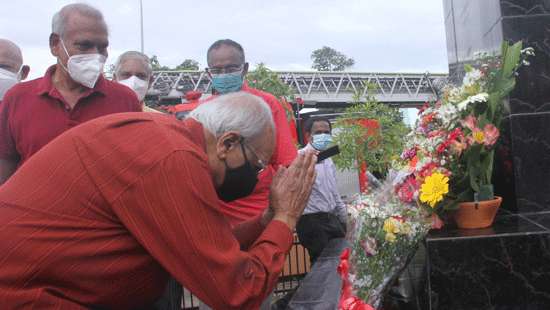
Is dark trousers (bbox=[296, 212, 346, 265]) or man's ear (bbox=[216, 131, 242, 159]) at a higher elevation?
man's ear (bbox=[216, 131, 242, 159])

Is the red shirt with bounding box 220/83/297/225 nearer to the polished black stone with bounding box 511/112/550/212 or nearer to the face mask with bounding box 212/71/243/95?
the face mask with bounding box 212/71/243/95

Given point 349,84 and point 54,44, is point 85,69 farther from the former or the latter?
point 349,84

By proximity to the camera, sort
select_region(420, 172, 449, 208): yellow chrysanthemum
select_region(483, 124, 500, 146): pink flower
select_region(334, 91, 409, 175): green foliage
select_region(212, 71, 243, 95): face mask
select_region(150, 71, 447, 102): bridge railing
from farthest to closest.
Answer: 1. select_region(150, 71, 447, 102): bridge railing
2. select_region(334, 91, 409, 175): green foliage
3. select_region(212, 71, 243, 95): face mask
4. select_region(483, 124, 500, 146): pink flower
5. select_region(420, 172, 449, 208): yellow chrysanthemum

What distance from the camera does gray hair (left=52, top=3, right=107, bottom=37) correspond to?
285 centimetres

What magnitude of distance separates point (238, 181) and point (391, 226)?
0.81 m

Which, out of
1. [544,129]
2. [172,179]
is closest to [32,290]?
[172,179]

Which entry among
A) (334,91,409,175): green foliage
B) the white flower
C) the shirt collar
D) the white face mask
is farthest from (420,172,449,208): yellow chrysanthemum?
(334,91,409,175): green foliage

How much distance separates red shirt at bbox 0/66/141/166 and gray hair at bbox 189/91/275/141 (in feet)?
4.04

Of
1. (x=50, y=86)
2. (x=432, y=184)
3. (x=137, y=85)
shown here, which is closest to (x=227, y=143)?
(x=432, y=184)

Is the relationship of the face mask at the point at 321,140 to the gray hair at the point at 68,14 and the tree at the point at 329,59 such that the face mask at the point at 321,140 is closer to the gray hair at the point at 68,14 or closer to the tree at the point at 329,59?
the gray hair at the point at 68,14

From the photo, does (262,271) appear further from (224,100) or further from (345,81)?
(345,81)

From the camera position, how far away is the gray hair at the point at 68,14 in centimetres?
285

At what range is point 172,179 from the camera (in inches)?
56.1

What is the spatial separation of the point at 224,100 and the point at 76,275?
0.67 metres
